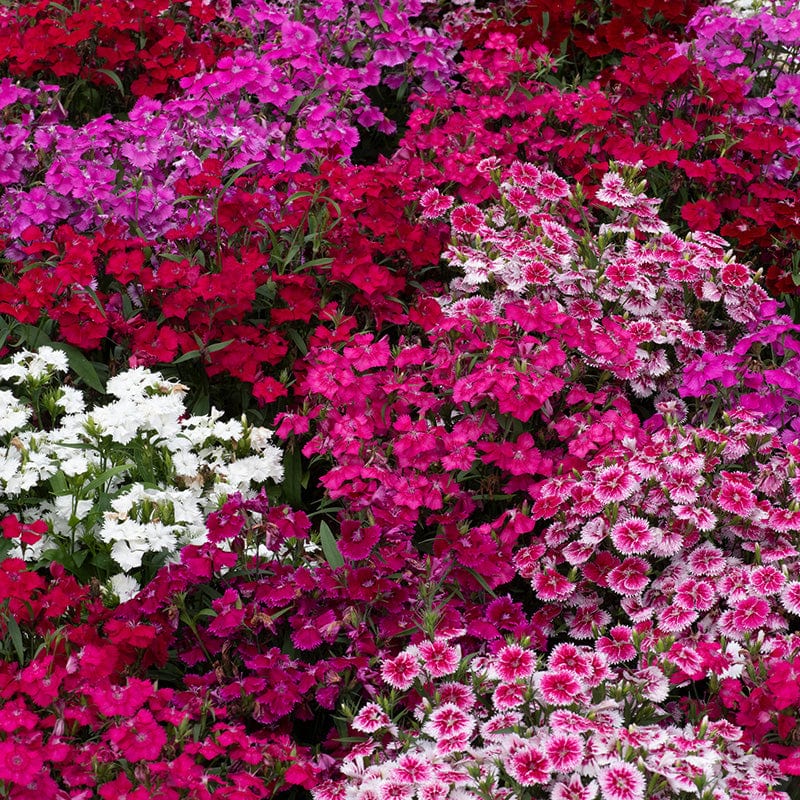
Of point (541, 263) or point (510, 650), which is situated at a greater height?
point (541, 263)

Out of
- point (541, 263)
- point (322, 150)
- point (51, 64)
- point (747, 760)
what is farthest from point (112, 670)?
point (51, 64)

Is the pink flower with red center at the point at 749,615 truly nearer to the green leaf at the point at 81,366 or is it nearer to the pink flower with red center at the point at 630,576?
the pink flower with red center at the point at 630,576

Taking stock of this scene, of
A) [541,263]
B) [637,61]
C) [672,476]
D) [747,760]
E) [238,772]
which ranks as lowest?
[238,772]

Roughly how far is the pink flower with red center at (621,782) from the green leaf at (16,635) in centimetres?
141

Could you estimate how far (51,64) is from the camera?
4.58 m

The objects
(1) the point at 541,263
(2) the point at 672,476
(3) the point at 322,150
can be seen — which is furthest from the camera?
(3) the point at 322,150

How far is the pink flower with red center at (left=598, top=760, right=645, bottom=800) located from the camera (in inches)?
89.0

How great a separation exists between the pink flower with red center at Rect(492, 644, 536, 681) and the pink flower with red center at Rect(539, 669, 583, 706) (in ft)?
0.16

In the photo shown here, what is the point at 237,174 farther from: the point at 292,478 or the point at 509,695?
the point at 509,695

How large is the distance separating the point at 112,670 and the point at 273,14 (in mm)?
3153

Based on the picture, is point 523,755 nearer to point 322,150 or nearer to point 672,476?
point 672,476

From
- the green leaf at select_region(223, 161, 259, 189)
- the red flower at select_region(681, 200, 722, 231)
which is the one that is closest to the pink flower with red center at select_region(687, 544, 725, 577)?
the red flower at select_region(681, 200, 722, 231)

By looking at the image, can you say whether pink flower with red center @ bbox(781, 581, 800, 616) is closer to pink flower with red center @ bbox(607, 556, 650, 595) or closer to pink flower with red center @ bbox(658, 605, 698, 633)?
pink flower with red center @ bbox(658, 605, 698, 633)

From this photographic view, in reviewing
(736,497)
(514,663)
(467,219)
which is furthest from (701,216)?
(514,663)
